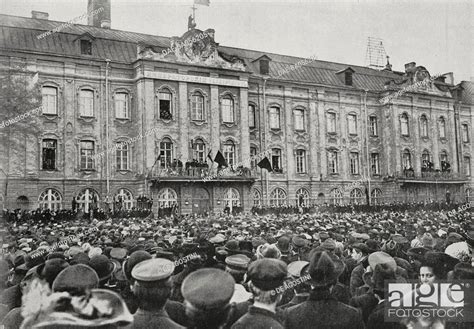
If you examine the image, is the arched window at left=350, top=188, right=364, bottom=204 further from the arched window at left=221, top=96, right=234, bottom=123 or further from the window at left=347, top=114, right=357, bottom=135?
the arched window at left=221, top=96, right=234, bottom=123

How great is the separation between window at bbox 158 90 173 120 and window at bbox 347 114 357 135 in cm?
1700

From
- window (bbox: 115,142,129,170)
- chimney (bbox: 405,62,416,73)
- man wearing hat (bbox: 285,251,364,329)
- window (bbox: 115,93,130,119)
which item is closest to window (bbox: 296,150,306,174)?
chimney (bbox: 405,62,416,73)

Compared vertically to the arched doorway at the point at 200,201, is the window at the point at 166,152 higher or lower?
higher

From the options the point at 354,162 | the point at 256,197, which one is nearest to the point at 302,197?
the point at 256,197

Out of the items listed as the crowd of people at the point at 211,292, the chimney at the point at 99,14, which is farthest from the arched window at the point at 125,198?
the crowd of people at the point at 211,292

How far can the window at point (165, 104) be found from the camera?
A: 1277 inches

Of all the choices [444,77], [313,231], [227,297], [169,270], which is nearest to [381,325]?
[227,297]

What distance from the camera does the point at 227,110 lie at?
3541cm

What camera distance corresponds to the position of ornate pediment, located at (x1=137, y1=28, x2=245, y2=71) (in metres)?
31.8

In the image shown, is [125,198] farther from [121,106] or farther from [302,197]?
[302,197]

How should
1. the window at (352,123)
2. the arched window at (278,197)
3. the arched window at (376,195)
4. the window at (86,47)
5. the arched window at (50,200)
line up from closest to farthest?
the arched window at (50,200) < the window at (86,47) < the arched window at (278,197) < the arched window at (376,195) < the window at (352,123)

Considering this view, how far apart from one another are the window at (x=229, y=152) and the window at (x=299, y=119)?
22.0ft

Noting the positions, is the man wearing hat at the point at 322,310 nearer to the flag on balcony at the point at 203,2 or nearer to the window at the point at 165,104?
the flag on balcony at the point at 203,2

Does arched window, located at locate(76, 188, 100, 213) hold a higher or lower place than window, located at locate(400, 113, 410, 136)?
lower
